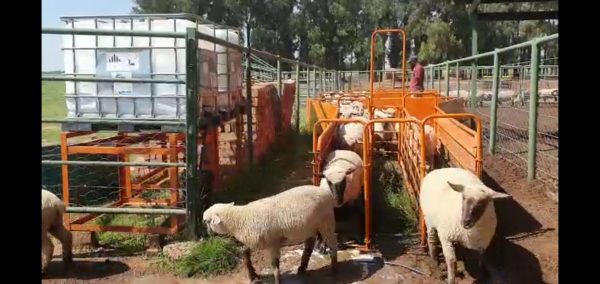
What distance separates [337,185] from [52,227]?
8.85 ft

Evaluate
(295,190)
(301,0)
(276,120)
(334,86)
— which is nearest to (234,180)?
(295,190)

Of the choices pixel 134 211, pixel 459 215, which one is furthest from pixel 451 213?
pixel 134 211

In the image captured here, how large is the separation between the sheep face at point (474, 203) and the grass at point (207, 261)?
2131 millimetres

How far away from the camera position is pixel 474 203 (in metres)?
4.11

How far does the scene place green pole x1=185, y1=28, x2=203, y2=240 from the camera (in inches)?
202

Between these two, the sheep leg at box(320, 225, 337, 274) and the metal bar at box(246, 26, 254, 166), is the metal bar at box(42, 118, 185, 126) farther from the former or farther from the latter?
the metal bar at box(246, 26, 254, 166)

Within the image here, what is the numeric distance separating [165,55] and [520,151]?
17.0ft

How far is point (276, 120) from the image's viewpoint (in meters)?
11.2

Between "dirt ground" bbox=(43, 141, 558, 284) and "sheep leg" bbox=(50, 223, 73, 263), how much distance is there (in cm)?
11

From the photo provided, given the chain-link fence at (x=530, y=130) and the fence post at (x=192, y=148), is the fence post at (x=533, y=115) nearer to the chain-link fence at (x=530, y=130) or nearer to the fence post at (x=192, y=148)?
the chain-link fence at (x=530, y=130)

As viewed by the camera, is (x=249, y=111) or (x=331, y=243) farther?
(x=249, y=111)

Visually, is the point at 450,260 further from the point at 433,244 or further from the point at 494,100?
the point at 494,100

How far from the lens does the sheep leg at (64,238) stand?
4824 mm

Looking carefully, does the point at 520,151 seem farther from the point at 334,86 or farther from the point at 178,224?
the point at 334,86
